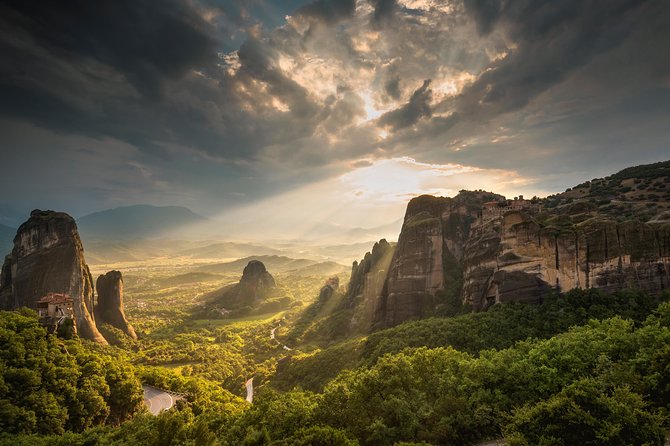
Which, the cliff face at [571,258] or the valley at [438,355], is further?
the cliff face at [571,258]

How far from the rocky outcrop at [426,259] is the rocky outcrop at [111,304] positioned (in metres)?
94.8

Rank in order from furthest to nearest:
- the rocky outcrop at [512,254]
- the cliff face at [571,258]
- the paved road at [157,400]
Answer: the paved road at [157,400]
the rocky outcrop at [512,254]
the cliff face at [571,258]

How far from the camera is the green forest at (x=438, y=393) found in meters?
25.0

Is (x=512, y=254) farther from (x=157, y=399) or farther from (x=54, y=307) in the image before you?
(x=54, y=307)

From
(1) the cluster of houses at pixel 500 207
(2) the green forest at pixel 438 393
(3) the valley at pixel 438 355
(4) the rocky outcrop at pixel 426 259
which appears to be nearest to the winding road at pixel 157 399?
(3) the valley at pixel 438 355

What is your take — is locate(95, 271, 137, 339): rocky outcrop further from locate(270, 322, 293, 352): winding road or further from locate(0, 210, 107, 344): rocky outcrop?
locate(270, 322, 293, 352): winding road

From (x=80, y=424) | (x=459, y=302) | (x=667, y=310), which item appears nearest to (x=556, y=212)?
(x=459, y=302)

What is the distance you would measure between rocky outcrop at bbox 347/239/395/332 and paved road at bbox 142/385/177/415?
54.2m

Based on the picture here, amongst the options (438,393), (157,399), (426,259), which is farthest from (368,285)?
(438,393)

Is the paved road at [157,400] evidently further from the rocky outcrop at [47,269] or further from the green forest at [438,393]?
the rocky outcrop at [47,269]

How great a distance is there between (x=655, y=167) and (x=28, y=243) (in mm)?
197939

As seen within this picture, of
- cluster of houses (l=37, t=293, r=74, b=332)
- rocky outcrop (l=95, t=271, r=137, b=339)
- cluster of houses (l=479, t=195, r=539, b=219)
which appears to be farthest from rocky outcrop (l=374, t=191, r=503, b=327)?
rocky outcrop (l=95, t=271, r=137, b=339)

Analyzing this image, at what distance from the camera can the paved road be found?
5889 centimetres

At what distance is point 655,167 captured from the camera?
101375mm
